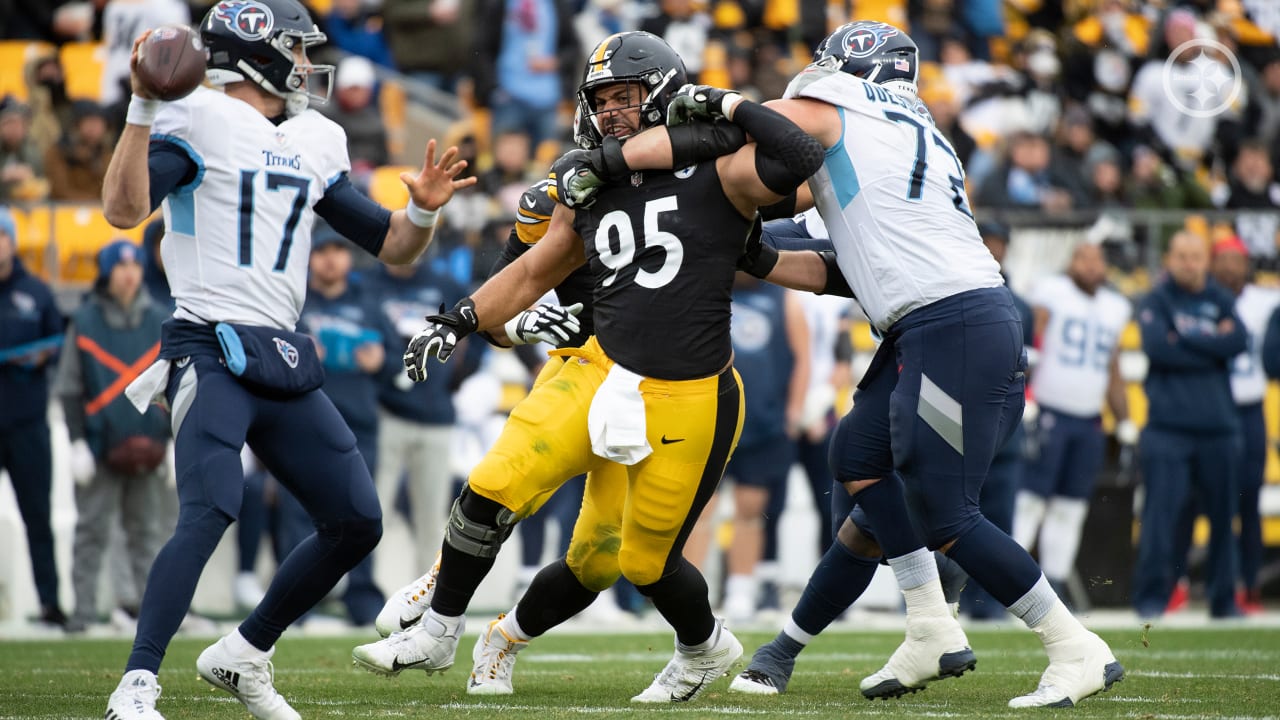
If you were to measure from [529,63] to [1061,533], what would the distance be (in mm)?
5576

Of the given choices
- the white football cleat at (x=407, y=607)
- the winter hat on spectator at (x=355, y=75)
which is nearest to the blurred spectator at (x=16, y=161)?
the winter hat on spectator at (x=355, y=75)

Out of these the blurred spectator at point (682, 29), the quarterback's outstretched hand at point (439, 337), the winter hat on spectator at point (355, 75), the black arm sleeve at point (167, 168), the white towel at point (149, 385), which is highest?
the black arm sleeve at point (167, 168)

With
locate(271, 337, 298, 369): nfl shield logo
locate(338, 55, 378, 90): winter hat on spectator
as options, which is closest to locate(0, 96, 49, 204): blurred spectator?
locate(338, 55, 378, 90): winter hat on spectator

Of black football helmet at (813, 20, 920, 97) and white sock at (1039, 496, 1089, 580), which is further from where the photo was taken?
white sock at (1039, 496, 1089, 580)

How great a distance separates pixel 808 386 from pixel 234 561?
144 inches

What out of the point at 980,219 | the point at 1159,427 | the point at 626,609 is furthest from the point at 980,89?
the point at 626,609

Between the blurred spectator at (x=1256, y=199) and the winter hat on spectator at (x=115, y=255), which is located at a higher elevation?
the blurred spectator at (x=1256, y=199)

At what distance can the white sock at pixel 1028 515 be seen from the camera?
1010 cm

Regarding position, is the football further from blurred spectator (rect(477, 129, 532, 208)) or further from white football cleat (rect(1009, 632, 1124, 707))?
blurred spectator (rect(477, 129, 532, 208))

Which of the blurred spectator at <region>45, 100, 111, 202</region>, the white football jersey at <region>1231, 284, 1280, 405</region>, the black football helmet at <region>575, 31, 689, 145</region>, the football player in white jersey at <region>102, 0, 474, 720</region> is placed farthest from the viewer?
the blurred spectator at <region>45, 100, 111, 202</region>

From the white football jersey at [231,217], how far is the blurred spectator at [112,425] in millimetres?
4263

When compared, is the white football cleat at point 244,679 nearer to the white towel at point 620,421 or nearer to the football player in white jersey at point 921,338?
the white towel at point 620,421

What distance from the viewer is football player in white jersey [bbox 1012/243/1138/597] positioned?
997 cm

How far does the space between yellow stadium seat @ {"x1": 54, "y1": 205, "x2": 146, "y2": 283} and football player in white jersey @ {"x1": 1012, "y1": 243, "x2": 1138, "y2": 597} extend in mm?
5859
